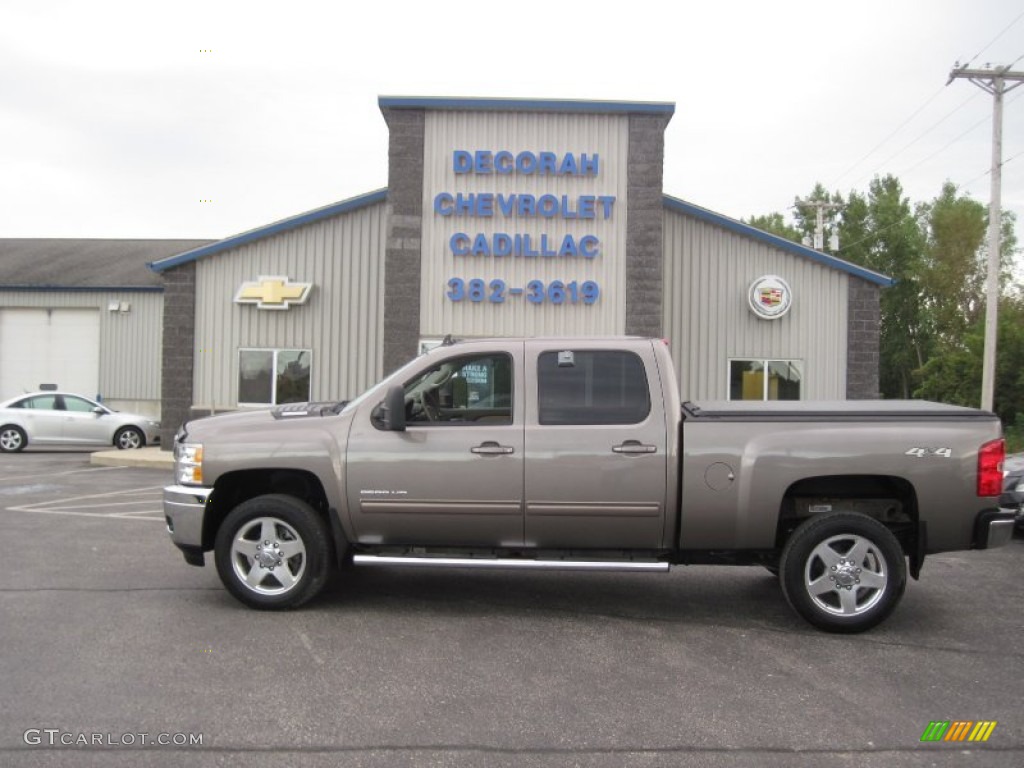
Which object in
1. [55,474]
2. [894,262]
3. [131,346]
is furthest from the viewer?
[894,262]

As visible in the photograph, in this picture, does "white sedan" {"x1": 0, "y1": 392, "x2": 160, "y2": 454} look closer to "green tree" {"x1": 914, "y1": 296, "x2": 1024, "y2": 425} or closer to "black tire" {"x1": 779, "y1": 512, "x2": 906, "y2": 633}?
"black tire" {"x1": 779, "y1": 512, "x2": 906, "y2": 633}

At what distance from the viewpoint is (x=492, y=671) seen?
514 centimetres

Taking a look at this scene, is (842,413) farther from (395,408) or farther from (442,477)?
(395,408)

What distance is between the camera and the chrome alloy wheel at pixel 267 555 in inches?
245

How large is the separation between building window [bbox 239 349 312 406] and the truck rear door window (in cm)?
1303

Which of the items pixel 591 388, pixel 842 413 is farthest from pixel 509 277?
pixel 842 413

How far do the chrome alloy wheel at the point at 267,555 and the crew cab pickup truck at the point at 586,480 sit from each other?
1 centimetres

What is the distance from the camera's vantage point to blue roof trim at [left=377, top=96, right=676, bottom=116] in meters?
16.7

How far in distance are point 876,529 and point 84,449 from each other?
19696 mm

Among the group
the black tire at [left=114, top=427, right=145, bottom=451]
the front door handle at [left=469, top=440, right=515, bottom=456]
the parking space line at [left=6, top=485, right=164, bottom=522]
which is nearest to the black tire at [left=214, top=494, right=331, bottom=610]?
the front door handle at [left=469, top=440, right=515, bottom=456]

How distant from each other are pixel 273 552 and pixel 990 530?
471cm

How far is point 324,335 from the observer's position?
1850cm

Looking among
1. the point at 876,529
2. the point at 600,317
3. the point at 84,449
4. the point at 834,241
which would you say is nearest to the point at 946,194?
the point at 834,241

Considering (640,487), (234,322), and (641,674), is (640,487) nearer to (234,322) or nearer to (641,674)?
(641,674)
